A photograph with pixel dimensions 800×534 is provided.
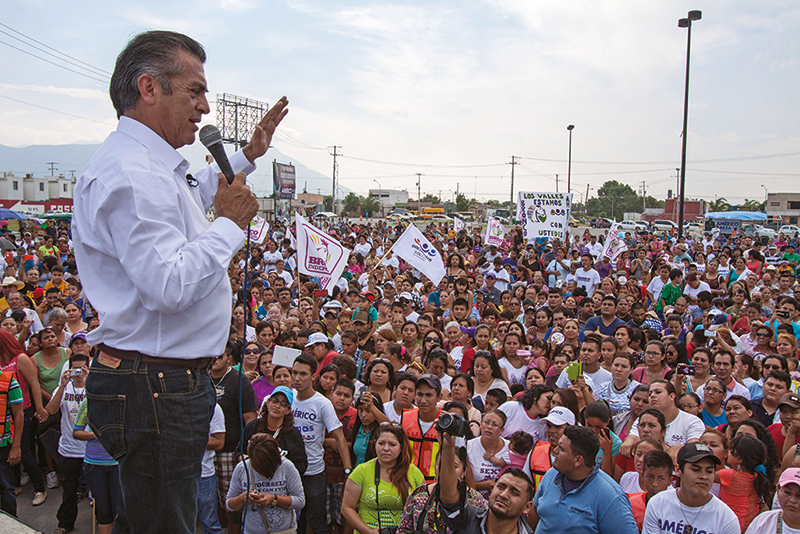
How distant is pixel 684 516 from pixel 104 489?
4.65 metres

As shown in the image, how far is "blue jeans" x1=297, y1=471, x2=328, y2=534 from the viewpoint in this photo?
17.0 feet

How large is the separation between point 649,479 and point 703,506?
51 centimetres

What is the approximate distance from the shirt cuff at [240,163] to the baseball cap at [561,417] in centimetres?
340

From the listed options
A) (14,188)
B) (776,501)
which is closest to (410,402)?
(776,501)

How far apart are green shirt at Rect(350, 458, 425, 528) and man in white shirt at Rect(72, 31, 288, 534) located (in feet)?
9.30

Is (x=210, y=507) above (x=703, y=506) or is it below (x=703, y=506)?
below

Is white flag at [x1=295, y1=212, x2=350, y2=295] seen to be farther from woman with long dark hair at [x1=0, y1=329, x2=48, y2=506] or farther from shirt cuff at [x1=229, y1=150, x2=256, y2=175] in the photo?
shirt cuff at [x1=229, y1=150, x2=256, y2=175]

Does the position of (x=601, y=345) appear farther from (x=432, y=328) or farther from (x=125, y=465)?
(x=125, y=465)

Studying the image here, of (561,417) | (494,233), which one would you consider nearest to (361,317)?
(561,417)

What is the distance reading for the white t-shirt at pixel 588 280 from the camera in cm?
1173

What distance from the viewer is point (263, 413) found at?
5.22 metres

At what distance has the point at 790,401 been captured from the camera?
4.85 metres

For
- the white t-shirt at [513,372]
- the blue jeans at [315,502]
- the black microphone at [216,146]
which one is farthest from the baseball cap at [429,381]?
the black microphone at [216,146]

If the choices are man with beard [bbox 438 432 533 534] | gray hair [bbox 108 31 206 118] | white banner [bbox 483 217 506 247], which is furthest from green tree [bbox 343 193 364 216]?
gray hair [bbox 108 31 206 118]
